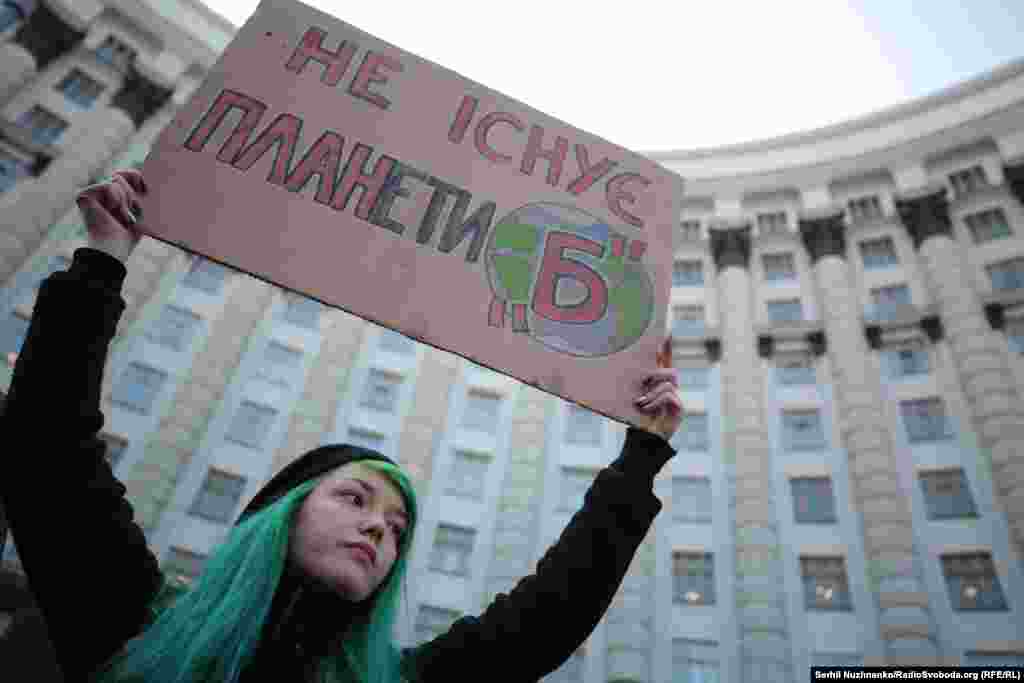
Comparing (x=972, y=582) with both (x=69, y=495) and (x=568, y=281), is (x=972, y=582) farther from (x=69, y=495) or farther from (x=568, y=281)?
(x=69, y=495)

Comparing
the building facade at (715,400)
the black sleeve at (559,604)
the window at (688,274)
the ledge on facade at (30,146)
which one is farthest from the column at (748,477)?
the ledge on facade at (30,146)

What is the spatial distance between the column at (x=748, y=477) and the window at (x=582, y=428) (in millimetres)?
4402

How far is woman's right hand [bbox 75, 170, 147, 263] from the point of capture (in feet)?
6.49

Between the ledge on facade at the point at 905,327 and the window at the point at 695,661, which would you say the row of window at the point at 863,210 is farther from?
the window at the point at 695,661

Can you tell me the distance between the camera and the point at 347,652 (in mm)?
1885

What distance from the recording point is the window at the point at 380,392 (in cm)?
2144

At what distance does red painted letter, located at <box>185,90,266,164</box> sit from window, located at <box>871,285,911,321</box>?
76.8 ft

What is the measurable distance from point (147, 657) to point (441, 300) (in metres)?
1.61

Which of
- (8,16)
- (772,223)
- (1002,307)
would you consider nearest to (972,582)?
(1002,307)

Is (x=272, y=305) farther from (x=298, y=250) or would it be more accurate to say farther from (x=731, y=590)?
(x=298, y=250)

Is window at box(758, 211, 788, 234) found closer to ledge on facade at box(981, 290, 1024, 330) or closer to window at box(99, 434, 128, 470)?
ledge on facade at box(981, 290, 1024, 330)

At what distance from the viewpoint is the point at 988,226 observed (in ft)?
73.2

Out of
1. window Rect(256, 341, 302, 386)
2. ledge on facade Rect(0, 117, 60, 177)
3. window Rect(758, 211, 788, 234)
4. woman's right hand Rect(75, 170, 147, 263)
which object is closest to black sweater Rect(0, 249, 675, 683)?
woman's right hand Rect(75, 170, 147, 263)

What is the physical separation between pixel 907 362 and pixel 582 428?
11.6 m
